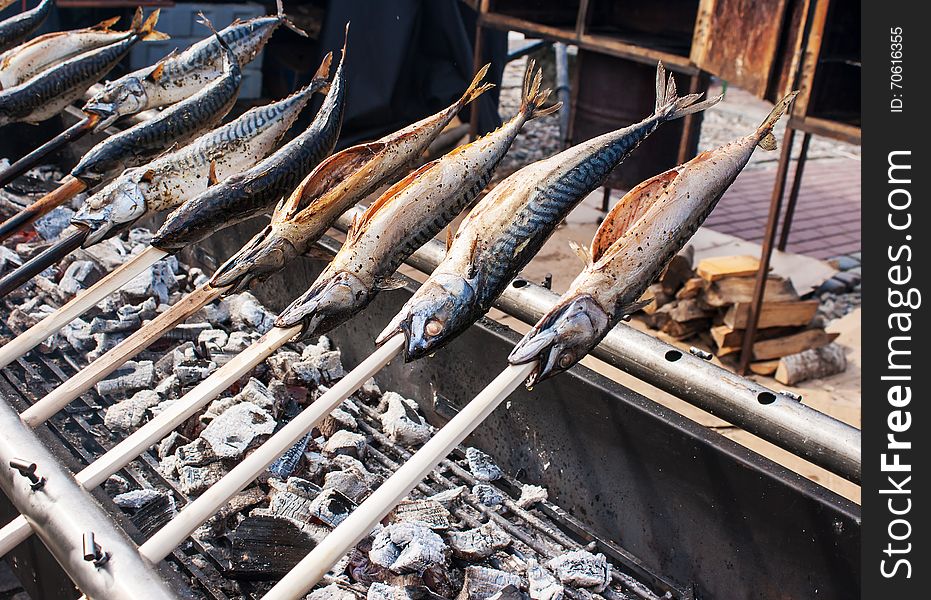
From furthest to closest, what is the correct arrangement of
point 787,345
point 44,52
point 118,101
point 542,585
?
point 787,345
point 44,52
point 118,101
point 542,585

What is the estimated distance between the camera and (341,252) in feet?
7.38

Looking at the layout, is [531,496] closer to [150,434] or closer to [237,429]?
[237,429]

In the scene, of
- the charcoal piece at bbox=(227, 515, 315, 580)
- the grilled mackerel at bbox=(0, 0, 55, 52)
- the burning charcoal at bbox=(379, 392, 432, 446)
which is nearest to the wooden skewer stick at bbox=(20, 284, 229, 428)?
the charcoal piece at bbox=(227, 515, 315, 580)

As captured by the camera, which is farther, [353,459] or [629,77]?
[629,77]

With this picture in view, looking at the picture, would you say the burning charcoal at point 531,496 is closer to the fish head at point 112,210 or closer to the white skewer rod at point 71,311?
the white skewer rod at point 71,311

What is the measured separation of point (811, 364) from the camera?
5250 mm

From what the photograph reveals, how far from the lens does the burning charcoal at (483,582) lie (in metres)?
2.17

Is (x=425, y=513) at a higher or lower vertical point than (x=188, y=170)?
lower

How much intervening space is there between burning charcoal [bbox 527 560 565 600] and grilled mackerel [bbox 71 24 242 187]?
2.06 m

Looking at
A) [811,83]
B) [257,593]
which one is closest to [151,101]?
[257,593]

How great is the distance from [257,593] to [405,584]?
15.8 inches

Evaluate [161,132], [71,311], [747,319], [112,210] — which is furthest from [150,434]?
[747,319]

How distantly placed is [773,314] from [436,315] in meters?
4.06
